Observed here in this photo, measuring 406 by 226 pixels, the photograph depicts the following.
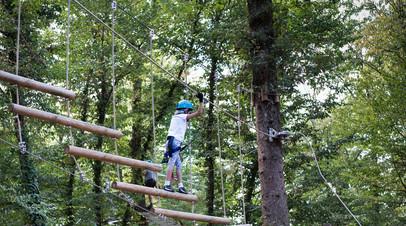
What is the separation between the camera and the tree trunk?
220 inches

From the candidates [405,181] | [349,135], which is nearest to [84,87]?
[349,135]

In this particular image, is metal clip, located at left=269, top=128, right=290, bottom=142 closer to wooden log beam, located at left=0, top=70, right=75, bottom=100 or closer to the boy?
the boy

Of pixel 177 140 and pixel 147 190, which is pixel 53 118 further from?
pixel 177 140

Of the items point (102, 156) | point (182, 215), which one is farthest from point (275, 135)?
point (102, 156)

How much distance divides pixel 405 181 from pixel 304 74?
16.8 ft

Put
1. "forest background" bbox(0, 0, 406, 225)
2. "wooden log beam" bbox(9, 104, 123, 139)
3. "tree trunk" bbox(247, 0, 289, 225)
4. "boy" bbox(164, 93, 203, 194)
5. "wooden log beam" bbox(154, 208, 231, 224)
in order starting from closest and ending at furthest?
"wooden log beam" bbox(9, 104, 123, 139) < "wooden log beam" bbox(154, 208, 231, 224) < "boy" bbox(164, 93, 203, 194) < "tree trunk" bbox(247, 0, 289, 225) < "forest background" bbox(0, 0, 406, 225)

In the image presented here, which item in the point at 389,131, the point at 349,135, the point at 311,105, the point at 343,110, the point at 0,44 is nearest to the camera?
the point at 0,44

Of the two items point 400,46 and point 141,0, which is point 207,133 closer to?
point 141,0

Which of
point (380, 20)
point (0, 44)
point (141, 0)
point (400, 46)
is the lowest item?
point (0, 44)

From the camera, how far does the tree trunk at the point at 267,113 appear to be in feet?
18.3

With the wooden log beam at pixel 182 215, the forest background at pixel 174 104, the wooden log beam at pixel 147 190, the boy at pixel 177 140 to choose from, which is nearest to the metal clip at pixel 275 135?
the wooden log beam at pixel 182 215

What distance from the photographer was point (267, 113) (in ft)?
19.2

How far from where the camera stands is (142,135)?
1051 centimetres

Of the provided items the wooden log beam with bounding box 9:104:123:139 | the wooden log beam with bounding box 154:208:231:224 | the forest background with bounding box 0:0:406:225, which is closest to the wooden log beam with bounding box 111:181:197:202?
the wooden log beam with bounding box 154:208:231:224
